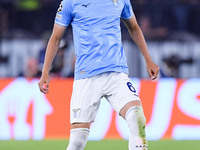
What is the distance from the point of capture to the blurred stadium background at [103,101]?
34.7 ft

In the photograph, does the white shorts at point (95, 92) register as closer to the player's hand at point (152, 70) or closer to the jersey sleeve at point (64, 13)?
the player's hand at point (152, 70)

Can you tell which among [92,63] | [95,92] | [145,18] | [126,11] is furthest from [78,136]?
[145,18]

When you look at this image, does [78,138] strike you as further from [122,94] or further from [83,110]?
[122,94]

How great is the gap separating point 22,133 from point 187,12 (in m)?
5.11

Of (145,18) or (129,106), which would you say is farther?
(145,18)

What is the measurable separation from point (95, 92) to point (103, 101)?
195 inches

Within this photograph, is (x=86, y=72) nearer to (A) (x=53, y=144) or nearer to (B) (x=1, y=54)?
(A) (x=53, y=144)

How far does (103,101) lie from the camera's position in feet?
35.2

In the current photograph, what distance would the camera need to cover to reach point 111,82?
5.77 metres

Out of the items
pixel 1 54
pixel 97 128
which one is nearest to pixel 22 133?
pixel 97 128

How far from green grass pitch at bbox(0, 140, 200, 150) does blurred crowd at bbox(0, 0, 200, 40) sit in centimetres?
408

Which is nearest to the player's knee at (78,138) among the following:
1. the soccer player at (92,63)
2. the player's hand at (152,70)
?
the soccer player at (92,63)

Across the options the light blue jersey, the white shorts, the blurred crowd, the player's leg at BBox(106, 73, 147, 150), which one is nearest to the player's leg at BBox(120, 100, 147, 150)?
the player's leg at BBox(106, 73, 147, 150)

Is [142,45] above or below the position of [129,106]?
above
